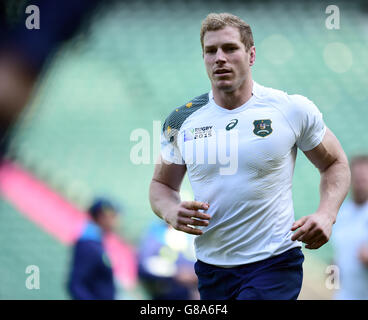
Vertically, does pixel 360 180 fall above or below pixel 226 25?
below

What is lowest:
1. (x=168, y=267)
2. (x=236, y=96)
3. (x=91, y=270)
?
(x=168, y=267)

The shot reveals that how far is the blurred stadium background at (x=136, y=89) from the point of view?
781cm

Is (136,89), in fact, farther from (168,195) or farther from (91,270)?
(168,195)

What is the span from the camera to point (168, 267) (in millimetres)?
5270

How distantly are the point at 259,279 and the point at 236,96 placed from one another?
883 mm

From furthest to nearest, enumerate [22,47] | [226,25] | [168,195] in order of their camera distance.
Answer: [22,47] < [168,195] < [226,25]

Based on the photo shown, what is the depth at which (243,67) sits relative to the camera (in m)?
2.77

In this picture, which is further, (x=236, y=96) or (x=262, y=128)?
(x=236, y=96)

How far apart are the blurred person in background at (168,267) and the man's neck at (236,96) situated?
259cm

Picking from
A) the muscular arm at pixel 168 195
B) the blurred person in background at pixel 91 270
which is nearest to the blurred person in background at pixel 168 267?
the blurred person in background at pixel 91 270

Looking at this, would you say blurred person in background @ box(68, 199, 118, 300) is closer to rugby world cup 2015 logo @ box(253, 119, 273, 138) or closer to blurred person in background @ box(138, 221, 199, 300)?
blurred person in background @ box(138, 221, 199, 300)

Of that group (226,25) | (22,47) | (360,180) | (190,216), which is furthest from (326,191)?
(22,47)

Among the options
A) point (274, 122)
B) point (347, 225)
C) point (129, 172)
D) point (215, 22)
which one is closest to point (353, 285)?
point (347, 225)

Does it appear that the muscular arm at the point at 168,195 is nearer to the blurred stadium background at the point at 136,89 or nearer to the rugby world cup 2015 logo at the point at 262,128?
the rugby world cup 2015 logo at the point at 262,128
